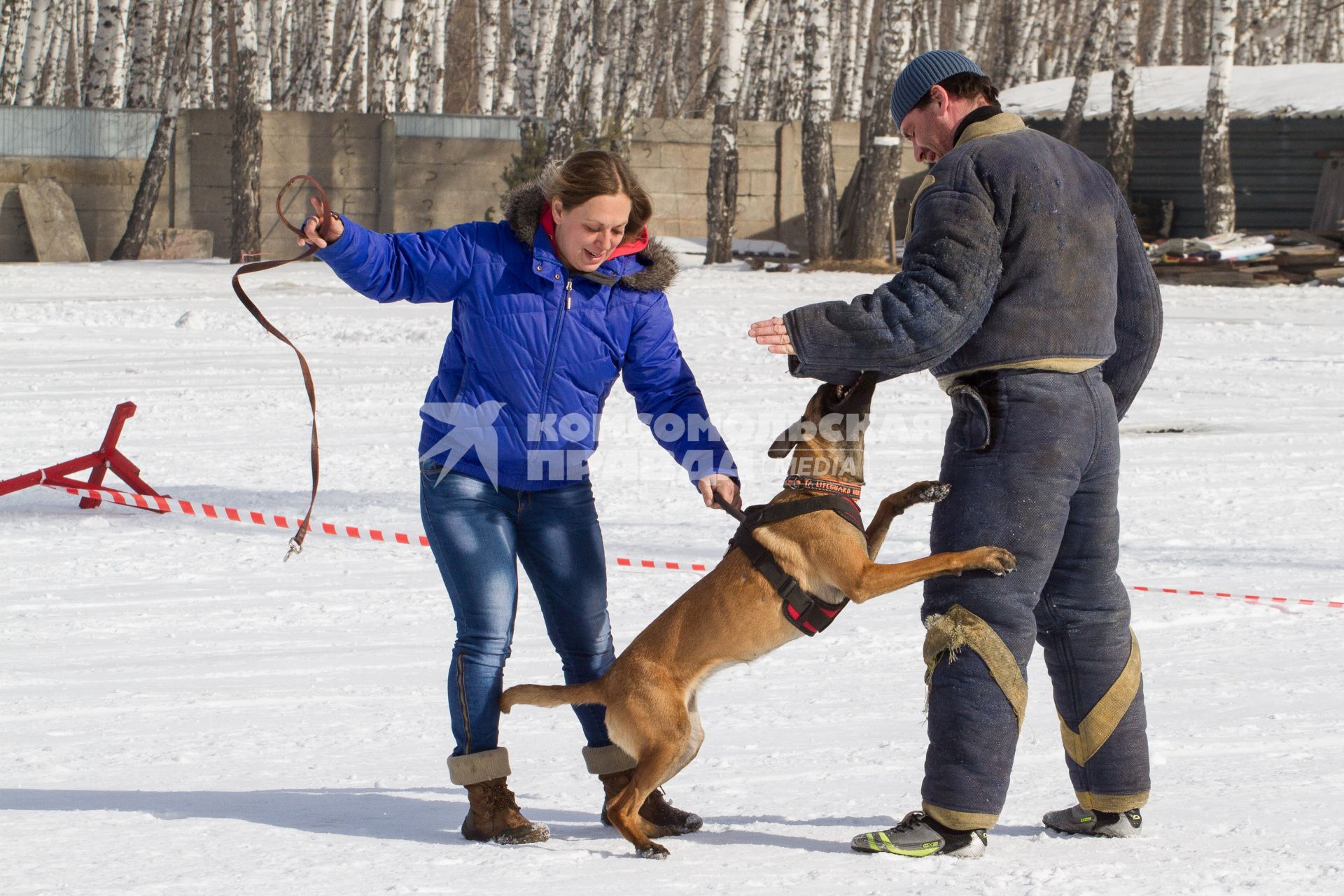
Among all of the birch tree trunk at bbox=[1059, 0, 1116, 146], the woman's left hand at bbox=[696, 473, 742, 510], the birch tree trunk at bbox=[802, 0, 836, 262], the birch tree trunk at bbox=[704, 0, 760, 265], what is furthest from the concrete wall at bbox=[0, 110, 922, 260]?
the woman's left hand at bbox=[696, 473, 742, 510]

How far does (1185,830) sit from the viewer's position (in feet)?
11.7

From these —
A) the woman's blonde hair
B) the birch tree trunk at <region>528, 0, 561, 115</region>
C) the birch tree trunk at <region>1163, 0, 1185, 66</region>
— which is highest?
the birch tree trunk at <region>1163, 0, 1185, 66</region>

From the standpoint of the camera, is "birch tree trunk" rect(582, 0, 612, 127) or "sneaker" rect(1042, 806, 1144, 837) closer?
"sneaker" rect(1042, 806, 1144, 837)

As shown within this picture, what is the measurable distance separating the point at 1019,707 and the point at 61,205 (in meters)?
22.3

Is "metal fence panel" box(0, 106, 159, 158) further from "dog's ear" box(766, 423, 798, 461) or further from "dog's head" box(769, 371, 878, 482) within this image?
"dog's head" box(769, 371, 878, 482)

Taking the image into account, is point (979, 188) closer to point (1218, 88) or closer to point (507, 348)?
point (507, 348)

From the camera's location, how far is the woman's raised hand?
344 centimetres

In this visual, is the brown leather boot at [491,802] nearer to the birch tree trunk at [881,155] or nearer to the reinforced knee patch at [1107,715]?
the reinforced knee patch at [1107,715]

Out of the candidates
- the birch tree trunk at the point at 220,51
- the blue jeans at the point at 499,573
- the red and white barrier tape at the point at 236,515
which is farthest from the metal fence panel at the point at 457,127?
the blue jeans at the point at 499,573

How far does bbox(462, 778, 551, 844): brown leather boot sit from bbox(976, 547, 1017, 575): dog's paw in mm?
1252

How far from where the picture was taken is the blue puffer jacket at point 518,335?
359 cm

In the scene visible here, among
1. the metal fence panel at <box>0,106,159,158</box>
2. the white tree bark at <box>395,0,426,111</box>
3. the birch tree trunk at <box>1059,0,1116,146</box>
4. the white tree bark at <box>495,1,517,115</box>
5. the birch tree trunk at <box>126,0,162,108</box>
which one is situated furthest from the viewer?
the white tree bark at <box>495,1,517,115</box>

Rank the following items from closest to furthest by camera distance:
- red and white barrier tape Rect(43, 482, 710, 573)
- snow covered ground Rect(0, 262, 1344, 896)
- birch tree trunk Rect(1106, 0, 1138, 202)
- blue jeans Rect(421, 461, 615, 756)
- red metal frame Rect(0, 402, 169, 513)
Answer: snow covered ground Rect(0, 262, 1344, 896), blue jeans Rect(421, 461, 615, 756), red and white barrier tape Rect(43, 482, 710, 573), red metal frame Rect(0, 402, 169, 513), birch tree trunk Rect(1106, 0, 1138, 202)

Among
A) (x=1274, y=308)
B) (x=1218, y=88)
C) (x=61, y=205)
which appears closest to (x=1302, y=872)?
(x=1274, y=308)
